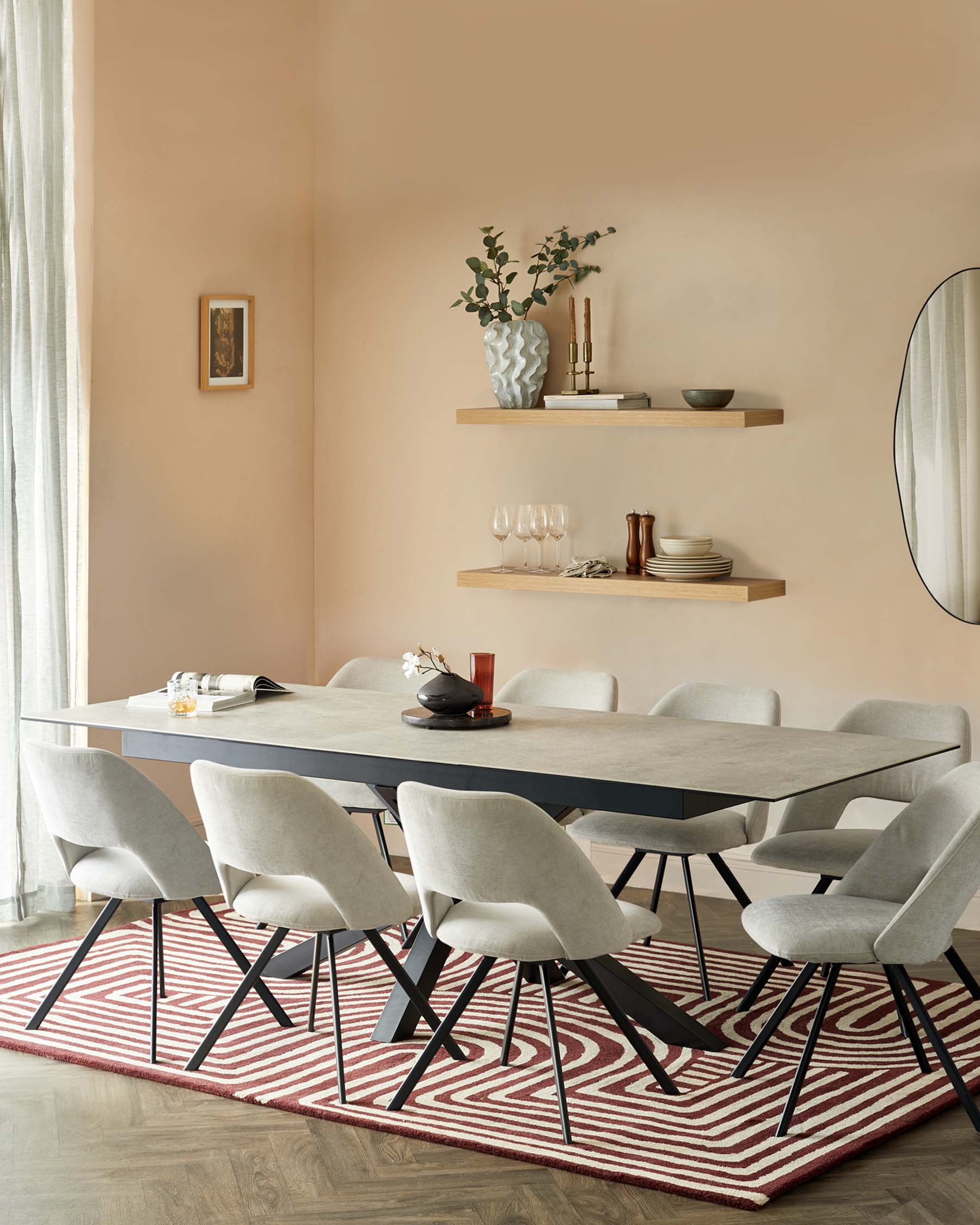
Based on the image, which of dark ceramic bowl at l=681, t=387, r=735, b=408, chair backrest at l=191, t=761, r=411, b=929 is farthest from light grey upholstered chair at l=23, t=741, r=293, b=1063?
dark ceramic bowl at l=681, t=387, r=735, b=408

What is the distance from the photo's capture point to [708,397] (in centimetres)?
529

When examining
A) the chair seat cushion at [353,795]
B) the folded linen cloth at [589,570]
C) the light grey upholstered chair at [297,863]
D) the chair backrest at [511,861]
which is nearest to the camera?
the chair backrest at [511,861]

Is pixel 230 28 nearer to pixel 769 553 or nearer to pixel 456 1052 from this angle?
pixel 769 553

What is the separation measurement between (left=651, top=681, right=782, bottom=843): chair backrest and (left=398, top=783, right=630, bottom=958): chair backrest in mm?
1364

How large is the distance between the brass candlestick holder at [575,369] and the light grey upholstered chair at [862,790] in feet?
5.37

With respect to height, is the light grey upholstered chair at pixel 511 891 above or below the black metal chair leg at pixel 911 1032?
above

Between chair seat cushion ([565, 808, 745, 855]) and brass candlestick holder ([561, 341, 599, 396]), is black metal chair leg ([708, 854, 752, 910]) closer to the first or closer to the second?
chair seat cushion ([565, 808, 745, 855])

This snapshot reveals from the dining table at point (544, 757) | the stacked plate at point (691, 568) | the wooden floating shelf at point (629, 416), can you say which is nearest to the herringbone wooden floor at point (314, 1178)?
the dining table at point (544, 757)

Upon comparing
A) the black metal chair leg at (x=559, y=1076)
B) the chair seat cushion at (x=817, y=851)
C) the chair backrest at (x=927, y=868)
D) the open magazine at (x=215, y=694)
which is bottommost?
the black metal chair leg at (x=559, y=1076)

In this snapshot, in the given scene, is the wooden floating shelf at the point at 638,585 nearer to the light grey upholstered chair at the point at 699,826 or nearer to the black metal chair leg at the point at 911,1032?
the light grey upholstered chair at the point at 699,826

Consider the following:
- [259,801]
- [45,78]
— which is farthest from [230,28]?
[259,801]

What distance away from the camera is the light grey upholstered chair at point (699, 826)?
14.4 feet

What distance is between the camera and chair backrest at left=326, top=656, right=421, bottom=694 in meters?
5.34

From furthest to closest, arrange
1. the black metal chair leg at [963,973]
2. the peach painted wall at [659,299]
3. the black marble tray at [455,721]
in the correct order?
the peach painted wall at [659,299]
the black marble tray at [455,721]
the black metal chair leg at [963,973]
